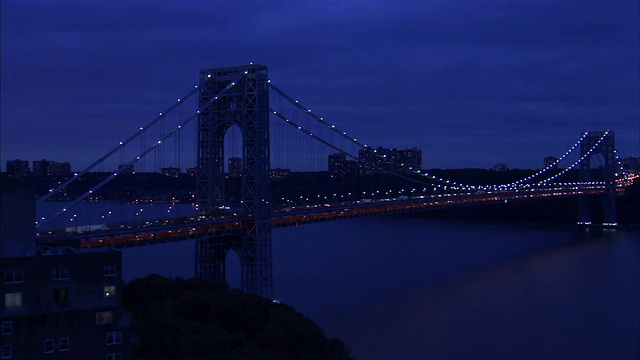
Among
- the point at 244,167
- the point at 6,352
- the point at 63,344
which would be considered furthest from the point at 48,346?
the point at 244,167

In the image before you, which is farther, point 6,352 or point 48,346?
point 48,346

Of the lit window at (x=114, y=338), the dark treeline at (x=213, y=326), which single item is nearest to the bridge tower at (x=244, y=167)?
the dark treeline at (x=213, y=326)

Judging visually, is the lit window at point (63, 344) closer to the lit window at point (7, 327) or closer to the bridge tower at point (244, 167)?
the lit window at point (7, 327)

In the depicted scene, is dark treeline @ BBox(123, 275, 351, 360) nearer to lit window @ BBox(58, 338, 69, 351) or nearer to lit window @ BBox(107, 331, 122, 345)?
lit window @ BBox(107, 331, 122, 345)

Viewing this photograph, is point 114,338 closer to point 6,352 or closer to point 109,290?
point 109,290

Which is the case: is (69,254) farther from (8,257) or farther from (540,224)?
(540,224)

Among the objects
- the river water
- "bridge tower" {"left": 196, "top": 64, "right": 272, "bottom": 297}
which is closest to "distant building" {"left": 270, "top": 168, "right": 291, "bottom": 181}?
the river water
